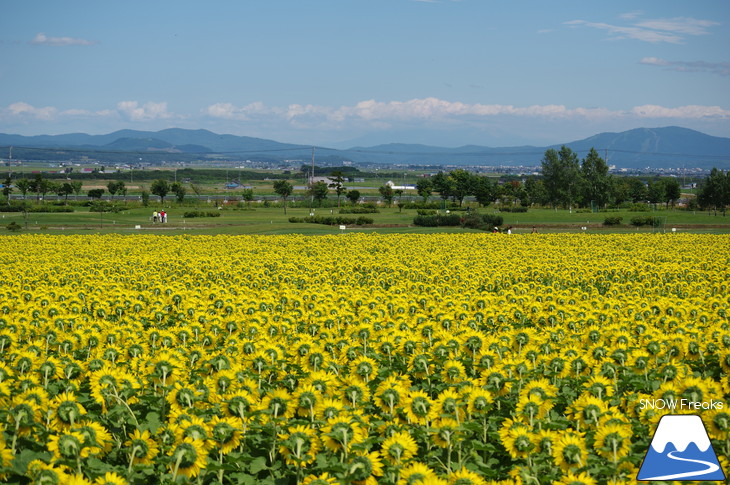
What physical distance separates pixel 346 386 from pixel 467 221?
56857 millimetres

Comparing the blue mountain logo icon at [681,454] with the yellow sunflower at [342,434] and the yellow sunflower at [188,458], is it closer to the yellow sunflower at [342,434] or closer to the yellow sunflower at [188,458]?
the yellow sunflower at [342,434]

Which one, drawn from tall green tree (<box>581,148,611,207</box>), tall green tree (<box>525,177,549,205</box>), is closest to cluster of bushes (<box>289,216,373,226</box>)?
tall green tree (<box>581,148,611,207</box>)

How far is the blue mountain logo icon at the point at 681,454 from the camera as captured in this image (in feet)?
19.8

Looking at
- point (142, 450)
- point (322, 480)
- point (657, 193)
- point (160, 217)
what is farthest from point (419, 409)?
point (657, 193)

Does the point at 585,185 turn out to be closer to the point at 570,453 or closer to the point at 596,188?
the point at 596,188

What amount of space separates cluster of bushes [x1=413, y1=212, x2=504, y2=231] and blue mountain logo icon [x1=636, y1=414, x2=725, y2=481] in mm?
56829

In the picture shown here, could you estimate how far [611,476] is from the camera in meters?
6.31

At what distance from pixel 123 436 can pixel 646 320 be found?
993cm

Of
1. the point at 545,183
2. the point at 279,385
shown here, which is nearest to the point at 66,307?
the point at 279,385

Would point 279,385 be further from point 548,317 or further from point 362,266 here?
point 362,266

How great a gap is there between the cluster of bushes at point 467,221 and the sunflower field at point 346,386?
45397 mm

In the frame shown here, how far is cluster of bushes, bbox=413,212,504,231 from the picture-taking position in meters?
63.4

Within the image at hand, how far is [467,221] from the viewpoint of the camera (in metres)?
64.1

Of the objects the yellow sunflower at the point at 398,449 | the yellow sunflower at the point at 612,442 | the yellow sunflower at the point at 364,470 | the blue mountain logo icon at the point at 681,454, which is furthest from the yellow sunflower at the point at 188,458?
the blue mountain logo icon at the point at 681,454
